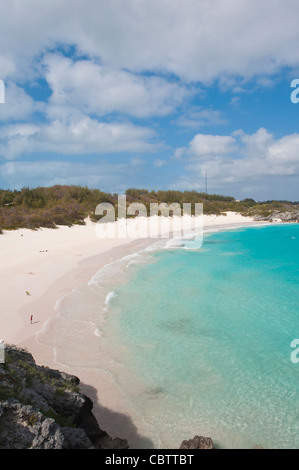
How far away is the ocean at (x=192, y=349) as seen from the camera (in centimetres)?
536

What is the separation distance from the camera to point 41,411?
388 cm

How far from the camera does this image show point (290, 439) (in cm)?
500

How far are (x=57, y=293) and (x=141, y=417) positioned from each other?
7.42 metres

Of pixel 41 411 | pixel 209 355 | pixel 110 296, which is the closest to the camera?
pixel 41 411

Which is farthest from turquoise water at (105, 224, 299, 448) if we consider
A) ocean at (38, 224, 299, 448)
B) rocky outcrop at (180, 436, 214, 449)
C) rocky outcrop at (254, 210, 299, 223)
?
rocky outcrop at (254, 210, 299, 223)

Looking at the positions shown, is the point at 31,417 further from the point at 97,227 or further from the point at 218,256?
the point at 97,227

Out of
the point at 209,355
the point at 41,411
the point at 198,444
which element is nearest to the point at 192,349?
the point at 209,355

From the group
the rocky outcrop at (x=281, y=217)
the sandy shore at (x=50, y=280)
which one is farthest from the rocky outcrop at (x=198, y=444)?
the rocky outcrop at (x=281, y=217)

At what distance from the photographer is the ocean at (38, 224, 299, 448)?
5.36 meters

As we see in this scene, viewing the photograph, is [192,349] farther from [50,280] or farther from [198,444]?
[50,280]

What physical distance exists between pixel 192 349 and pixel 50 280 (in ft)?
26.0

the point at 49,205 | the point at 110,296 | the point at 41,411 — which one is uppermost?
the point at 49,205
